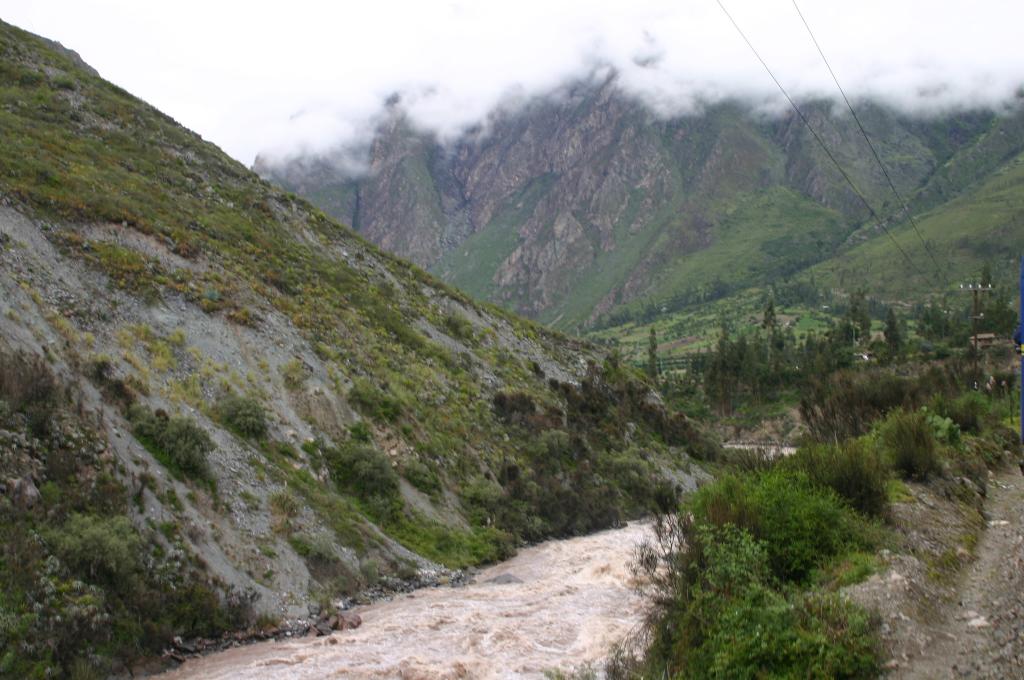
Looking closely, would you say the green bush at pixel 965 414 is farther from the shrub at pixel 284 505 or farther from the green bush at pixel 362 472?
the shrub at pixel 284 505

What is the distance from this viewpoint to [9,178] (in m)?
29.2

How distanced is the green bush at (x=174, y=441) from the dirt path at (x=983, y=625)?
725 inches

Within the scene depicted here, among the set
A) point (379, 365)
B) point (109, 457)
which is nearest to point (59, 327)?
point (109, 457)

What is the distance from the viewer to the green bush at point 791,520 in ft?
40.8

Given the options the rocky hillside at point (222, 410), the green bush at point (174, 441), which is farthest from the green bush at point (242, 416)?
the green bush at point (174, 441)

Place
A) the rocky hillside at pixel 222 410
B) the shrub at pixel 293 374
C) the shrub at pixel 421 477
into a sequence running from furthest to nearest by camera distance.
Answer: the shrub at pixel 421 477, the shrub at pixel 293 374, the rocky hillside at pixel 222 410

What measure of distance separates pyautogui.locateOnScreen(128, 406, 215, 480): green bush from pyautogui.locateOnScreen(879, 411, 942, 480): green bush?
19024mm

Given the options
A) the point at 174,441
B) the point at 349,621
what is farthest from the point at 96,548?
the point at 349,621

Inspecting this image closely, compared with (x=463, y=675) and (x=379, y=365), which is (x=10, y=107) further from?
(x=463, y=675)

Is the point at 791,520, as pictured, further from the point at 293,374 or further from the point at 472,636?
the point at 293,374

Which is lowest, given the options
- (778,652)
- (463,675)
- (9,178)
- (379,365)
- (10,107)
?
(463,675)

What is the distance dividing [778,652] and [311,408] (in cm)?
2271

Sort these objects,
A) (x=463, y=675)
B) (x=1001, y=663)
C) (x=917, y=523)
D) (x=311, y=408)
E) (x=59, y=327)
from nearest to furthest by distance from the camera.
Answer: (x=1001, y=663), (x=917, y=523), (x=463, y=675), (x=59, y=327), (x=311, y=408)

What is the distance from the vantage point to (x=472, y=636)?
59.6 feet
